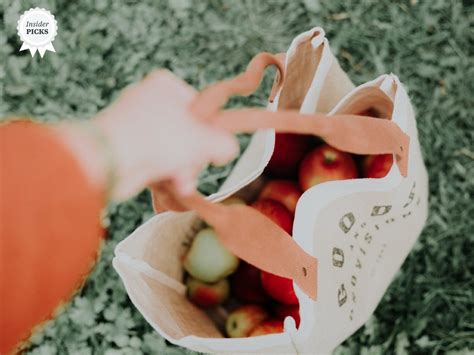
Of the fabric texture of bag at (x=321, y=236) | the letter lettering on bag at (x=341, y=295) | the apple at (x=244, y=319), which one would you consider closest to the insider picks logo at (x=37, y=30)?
the fabric texture of bag at (x=321, y=236)

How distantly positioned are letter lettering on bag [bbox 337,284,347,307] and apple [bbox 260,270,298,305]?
0.07m

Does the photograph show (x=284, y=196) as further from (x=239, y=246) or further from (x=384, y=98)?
(x=239, y=246)

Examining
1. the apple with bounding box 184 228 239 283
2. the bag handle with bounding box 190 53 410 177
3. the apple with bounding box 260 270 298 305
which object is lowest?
the apple with bounding box 260 270 298 305

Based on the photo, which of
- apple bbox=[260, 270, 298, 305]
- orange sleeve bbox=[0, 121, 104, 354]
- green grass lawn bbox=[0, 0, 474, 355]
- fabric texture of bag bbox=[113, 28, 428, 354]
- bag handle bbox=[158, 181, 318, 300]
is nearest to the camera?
orange sleeve bbox=[0, 121, 104, 354]

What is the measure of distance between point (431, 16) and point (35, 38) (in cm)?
74

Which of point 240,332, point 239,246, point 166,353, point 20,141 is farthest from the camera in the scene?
point 166,353

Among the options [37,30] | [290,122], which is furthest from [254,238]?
[37,30]

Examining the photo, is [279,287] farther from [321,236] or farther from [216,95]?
[216,95]

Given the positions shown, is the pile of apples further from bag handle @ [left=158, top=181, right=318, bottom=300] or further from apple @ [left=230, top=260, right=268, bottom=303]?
bag handle @ [left=158, top=181, right=318, bottom=300]

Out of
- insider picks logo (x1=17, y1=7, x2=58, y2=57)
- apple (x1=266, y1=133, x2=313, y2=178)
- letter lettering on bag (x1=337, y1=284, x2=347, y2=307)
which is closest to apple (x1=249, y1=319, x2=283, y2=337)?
letter lettering on bag (x1=337, y1=284, x2=347, y2=307)

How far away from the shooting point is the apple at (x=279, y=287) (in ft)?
2.63

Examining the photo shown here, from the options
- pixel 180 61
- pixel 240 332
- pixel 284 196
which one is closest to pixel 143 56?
pixel 180 61

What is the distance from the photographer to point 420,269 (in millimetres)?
1053

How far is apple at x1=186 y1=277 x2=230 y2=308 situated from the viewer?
2.80 feet
